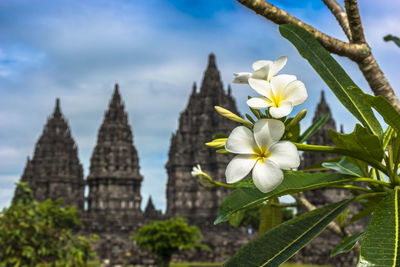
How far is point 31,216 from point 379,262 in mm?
6514

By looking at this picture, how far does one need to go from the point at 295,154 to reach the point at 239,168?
0.13 meters

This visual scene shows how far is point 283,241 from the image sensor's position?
1.37m

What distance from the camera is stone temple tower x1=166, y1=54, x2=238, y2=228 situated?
1248 inches

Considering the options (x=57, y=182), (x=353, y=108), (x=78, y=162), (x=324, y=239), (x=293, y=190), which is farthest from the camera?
(x=78, y=162)

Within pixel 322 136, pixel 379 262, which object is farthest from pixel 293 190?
pixel 322 136

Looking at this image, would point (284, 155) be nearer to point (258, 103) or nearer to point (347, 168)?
point (258, 103)

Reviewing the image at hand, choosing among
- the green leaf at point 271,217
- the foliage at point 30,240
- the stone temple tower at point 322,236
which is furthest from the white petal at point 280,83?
the stone temple tower at point 322,236

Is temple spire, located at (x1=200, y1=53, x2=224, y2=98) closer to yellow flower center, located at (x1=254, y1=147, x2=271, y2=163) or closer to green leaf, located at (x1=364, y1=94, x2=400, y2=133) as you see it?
green leaf, located at (x1=364, y1=94, x2=400, y2=133)

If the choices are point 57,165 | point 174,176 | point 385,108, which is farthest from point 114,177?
point 385,108

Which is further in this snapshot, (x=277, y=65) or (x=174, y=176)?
(x=174, y=176)

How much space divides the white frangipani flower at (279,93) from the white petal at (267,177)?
0.13m

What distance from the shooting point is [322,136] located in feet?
107

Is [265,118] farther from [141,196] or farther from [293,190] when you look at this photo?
[141,196]

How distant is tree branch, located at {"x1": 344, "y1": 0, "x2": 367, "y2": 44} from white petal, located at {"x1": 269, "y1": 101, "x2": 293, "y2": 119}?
0.92 meters
